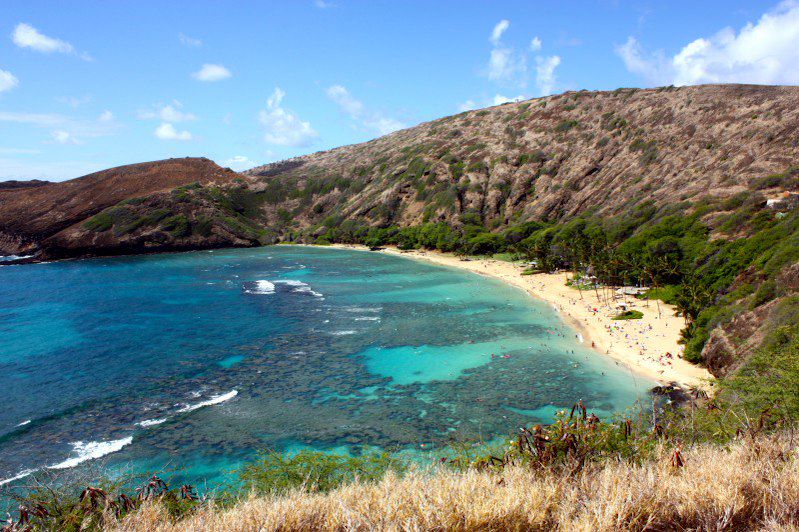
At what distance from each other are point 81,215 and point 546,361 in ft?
534

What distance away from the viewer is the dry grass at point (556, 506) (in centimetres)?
885

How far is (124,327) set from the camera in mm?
58625

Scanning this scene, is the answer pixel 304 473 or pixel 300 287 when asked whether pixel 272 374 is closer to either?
pixel 304 473

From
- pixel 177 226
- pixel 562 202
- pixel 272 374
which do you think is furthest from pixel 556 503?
pixel 177 226

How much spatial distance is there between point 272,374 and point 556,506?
35.7m

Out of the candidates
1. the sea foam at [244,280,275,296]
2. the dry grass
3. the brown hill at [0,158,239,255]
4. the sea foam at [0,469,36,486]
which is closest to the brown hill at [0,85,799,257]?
the brown hill at [0,158,239,255]

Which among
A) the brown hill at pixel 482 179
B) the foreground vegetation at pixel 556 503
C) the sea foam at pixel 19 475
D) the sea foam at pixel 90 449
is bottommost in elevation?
the sea foam at pixel 19 475

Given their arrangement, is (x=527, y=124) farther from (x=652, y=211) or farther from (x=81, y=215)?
(x=81, y=215)

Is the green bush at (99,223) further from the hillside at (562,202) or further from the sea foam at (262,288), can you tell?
the sea foam at (262,288)

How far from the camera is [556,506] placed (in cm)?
955

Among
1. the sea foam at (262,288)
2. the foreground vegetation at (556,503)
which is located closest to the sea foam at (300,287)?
the sea foam at (262,288)

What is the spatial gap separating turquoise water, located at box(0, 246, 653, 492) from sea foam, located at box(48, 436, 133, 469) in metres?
0.13

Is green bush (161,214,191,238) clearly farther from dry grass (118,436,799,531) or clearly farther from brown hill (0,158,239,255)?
dry grass (118,436,799,531)

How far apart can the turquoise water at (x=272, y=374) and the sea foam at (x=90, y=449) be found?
0.13m
